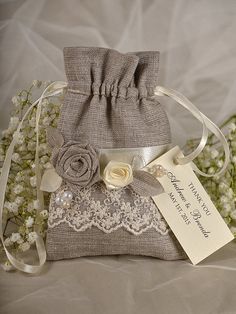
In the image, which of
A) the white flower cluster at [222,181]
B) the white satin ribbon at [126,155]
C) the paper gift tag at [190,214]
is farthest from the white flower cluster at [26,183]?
the white flower cluster at [222,181]

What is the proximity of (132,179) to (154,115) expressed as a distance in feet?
0.47

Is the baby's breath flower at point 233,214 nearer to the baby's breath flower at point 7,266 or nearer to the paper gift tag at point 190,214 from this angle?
the paper gift tag at point 190,214

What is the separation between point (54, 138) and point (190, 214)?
12.1 inches

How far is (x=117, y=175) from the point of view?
0.99m

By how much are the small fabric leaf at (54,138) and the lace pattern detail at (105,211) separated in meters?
0.09

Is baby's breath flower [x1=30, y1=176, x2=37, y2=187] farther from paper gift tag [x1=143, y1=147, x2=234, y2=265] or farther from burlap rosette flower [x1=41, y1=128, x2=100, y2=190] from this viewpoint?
paper gift tag [x1=143, y1=147, x2=234, y2=265]

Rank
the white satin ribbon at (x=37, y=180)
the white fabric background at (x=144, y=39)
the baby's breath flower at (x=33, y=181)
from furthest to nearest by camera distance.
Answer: the white fabric background at (x=144, y=39) → the baby's breath flower at (x=33, y=181) → the white satin ribbon at (x=37, y=180)

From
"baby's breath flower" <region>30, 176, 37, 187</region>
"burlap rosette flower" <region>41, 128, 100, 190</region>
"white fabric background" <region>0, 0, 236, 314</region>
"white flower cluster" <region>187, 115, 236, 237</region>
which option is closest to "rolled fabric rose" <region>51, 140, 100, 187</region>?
"burlap rosette flower" <region>41, 128, 100, 190</region>

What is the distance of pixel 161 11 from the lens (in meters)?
1.49

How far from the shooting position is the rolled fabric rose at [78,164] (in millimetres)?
988

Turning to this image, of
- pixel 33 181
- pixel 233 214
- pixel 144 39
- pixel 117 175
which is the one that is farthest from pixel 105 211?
pixel 144 39

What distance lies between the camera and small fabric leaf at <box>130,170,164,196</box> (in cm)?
102

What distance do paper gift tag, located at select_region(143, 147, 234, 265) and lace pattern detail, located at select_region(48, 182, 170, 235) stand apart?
41 millimetres

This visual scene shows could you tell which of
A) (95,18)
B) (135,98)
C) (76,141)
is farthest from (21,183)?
(95,18)
